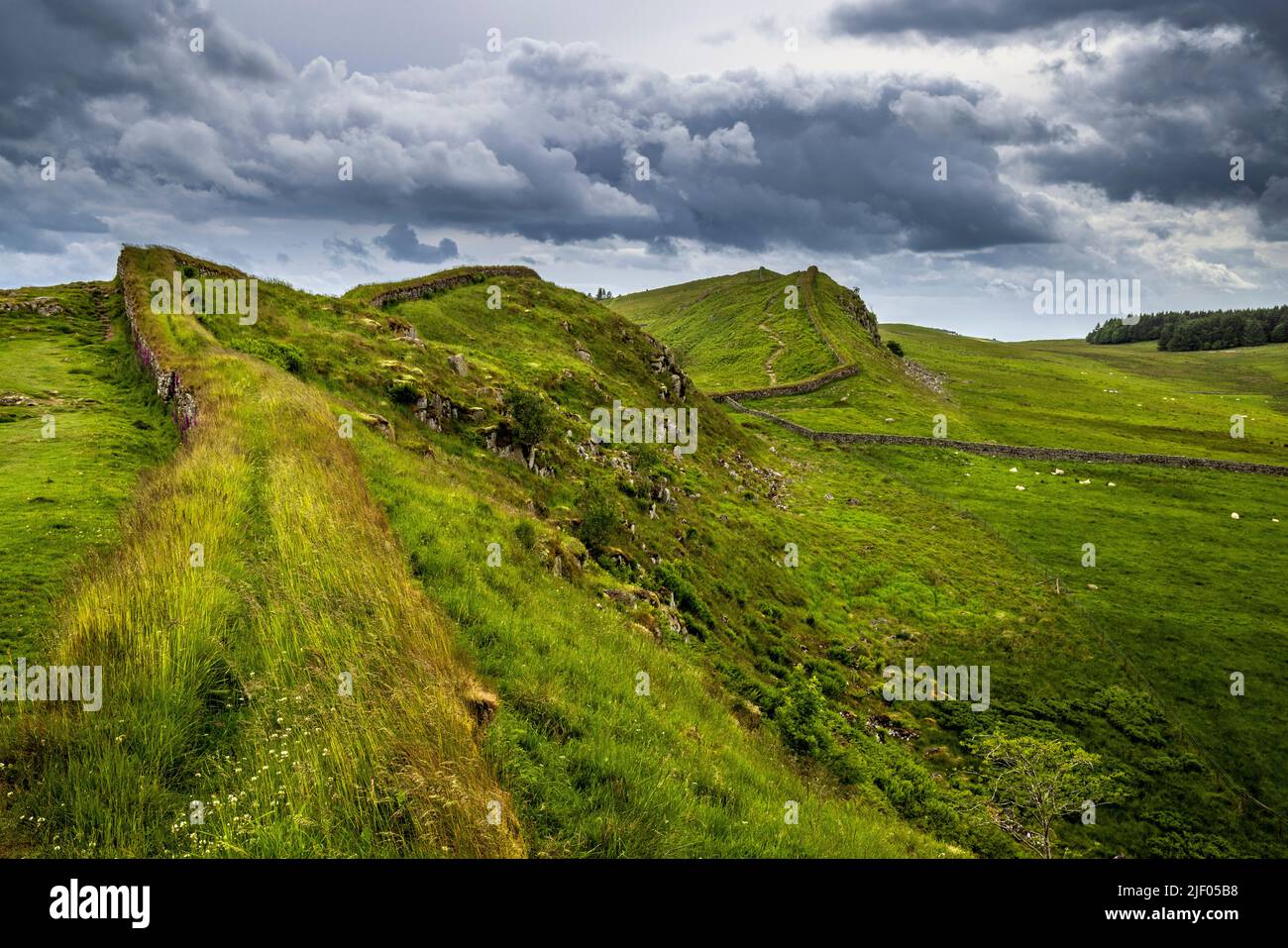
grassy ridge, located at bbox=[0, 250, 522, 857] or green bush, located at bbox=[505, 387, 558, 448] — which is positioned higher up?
green bush, located at bbox=[505, 387, 558, 448]

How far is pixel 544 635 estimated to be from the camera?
33.7 ft

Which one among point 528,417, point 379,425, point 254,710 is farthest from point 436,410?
point 254,710

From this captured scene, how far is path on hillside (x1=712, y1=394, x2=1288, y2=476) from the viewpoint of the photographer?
66688mm

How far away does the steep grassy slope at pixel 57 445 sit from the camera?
953 cm

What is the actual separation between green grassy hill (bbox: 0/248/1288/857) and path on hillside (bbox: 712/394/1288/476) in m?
17.9

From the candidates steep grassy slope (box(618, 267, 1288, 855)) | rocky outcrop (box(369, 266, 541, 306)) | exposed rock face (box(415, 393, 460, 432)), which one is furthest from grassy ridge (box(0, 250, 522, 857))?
rocky outcrop (box(369, 266, 541, 306))

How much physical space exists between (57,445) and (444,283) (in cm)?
4971

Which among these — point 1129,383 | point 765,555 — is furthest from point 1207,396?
point 765,555

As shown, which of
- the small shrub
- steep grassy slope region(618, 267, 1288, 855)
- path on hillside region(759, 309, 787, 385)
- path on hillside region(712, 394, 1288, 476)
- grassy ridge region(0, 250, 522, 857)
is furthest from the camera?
path on hillside region(759, 309, 787, 385)

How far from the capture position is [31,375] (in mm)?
20891

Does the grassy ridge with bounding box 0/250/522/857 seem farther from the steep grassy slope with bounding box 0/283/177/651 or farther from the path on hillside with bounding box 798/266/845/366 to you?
the path on hillside with bounding box 798/266/845/366

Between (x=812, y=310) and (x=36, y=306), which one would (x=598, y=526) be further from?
(x=812, y=310)
